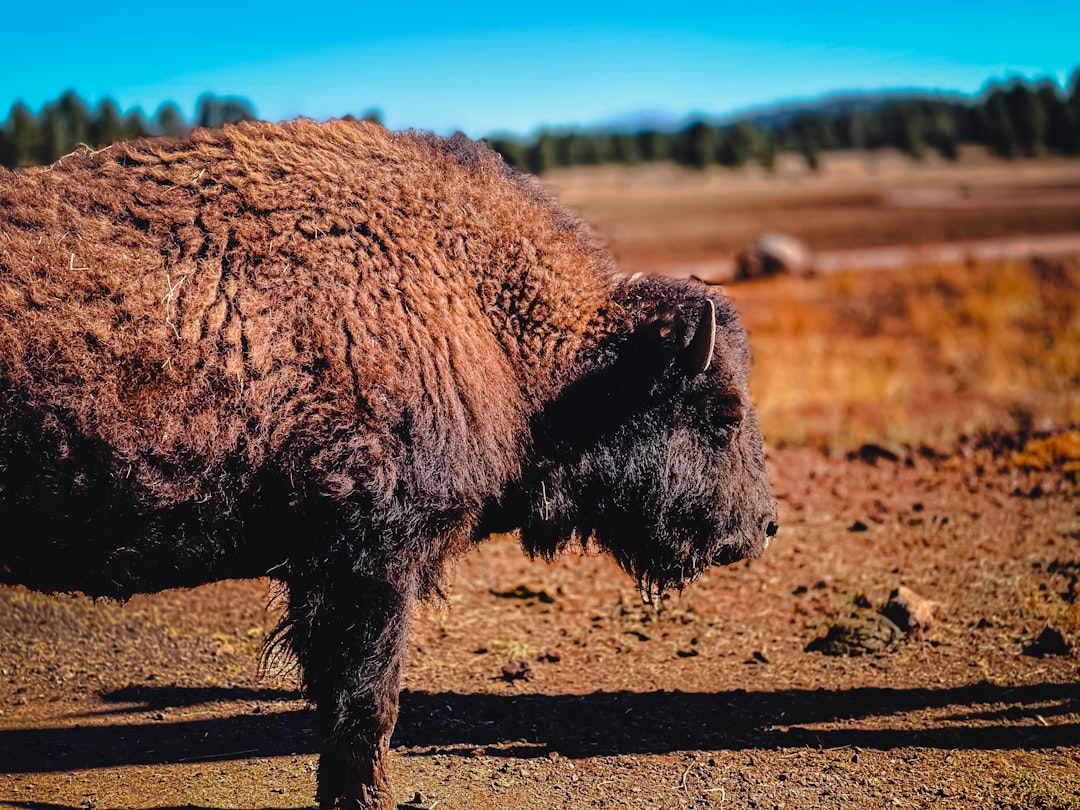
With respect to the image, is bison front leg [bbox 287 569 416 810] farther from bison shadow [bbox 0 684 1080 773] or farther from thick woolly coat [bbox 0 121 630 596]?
bison shadow [bbox 0 684 1080 773]

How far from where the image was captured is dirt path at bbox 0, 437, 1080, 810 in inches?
165

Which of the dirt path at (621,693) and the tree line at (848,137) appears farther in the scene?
the tree line at (848,137)

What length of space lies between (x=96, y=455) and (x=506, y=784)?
7.42 feet

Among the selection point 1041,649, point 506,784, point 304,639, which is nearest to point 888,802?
point 506,784

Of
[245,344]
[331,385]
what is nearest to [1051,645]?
[331,385]

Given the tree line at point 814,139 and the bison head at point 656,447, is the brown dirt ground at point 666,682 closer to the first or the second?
the bison head at point 656,447

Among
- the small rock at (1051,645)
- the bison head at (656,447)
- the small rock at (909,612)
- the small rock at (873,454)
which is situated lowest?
the small rock at (1051,645)

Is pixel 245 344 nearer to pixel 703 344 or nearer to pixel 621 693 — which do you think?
pixel 703 344

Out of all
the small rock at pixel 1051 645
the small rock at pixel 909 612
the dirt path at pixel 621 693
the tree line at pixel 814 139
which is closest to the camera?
the dirt path at pixel 621 693

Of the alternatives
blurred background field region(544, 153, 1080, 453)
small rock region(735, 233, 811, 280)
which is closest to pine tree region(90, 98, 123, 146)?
blurred background field region(544, 153, 1080, 453)

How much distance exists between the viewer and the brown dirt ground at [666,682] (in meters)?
4.21

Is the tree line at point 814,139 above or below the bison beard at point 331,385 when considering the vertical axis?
above

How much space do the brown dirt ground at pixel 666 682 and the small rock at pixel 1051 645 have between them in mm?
42

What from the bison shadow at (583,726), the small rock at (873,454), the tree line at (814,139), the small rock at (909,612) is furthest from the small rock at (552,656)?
the tree line at (814,139)
